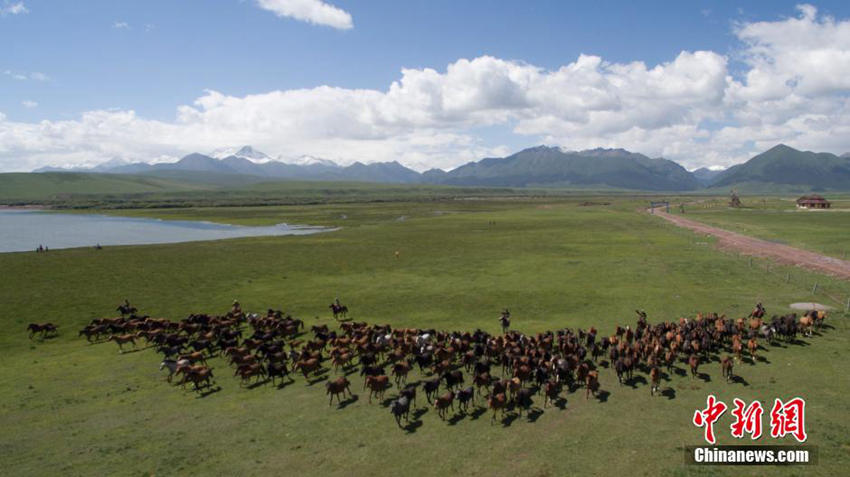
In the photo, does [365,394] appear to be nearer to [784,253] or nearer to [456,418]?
[456,418]

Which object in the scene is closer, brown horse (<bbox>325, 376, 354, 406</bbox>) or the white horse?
brown horse (<bbox>325, 376, 354, 406</bbox>)

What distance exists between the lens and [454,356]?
23125 millimetres

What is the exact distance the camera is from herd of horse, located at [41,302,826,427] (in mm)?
18953

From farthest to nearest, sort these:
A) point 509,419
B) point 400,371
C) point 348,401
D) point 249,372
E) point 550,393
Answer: point 249,372
point 400,371
point 348,401
point 550,393
point 509,419

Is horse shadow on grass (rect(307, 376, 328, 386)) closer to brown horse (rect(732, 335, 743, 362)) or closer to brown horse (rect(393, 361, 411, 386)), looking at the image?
brown horse (rect(393, 361, 411, 386))

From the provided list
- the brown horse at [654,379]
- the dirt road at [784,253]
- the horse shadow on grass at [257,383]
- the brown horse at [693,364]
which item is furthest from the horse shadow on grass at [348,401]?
the dirt road at [784,253]

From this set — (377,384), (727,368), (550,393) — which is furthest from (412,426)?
(727,368)

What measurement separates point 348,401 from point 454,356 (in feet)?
20.2

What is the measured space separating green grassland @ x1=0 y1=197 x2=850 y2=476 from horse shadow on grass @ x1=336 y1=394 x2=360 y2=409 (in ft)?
0.93

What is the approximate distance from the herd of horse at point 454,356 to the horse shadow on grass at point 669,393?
35 cm

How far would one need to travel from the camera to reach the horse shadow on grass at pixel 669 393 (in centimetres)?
1836

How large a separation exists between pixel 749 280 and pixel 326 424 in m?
40.0

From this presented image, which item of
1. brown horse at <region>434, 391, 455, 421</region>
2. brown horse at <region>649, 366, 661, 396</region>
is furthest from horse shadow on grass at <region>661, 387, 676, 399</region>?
brown horse at <region>434, 391, 455, 421</region>

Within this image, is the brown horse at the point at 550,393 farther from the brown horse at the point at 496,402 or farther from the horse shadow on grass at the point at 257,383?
the horse shadow on grass at the point at 257,383
